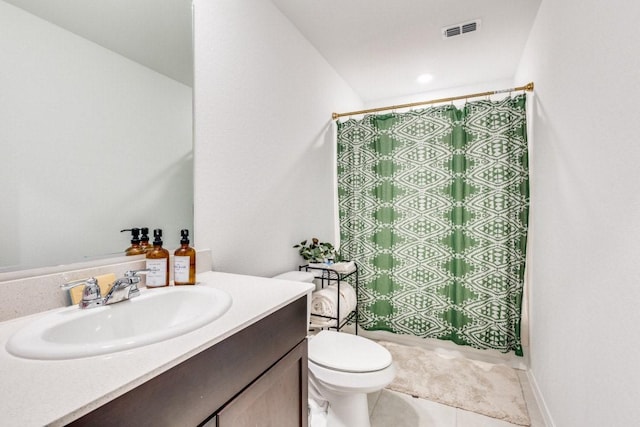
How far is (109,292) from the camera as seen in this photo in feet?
2.74

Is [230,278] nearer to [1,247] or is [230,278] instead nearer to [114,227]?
[114,227]

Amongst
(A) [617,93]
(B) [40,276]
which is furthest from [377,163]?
(B) [40,276]

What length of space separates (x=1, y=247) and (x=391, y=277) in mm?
2220

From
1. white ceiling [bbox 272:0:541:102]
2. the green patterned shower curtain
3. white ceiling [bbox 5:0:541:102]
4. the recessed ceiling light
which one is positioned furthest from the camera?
the recessed ceiling light

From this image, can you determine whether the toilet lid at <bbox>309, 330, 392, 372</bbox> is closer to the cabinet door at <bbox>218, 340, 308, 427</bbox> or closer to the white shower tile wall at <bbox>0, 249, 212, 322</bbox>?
the cabinet door at <bbox>218, 340, 308, 427</bbox>

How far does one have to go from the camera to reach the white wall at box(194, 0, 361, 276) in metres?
1.35

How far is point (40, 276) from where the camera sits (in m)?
0.80

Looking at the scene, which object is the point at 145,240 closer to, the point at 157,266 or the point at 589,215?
the point at 157,266

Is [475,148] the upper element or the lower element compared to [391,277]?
upper

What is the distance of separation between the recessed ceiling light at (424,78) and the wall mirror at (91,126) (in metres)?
2.20

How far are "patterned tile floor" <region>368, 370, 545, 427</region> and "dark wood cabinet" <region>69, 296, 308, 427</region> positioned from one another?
79 centimetres

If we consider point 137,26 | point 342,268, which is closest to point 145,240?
point 137,26

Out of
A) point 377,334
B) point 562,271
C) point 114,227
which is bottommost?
point 377,334

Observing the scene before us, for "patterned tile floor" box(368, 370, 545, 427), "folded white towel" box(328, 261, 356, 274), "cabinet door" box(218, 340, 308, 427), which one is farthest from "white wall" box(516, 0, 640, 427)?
"folded white towel" box(328, 261, 356, 274)
